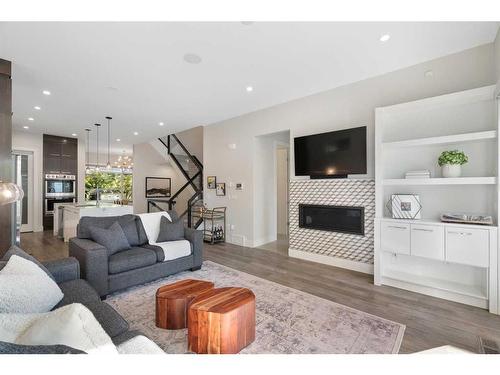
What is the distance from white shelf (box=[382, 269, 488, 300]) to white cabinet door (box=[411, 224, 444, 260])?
16.2 inches

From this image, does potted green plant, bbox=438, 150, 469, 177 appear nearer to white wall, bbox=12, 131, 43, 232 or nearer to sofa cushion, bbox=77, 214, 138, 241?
sofa cushion, bbox=77, 214, 138, 241

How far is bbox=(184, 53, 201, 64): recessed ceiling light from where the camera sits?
3.05 metres

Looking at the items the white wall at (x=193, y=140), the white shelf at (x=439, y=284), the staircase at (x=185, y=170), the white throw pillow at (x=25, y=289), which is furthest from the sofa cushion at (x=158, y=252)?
the white wall at (x=193, y=140)

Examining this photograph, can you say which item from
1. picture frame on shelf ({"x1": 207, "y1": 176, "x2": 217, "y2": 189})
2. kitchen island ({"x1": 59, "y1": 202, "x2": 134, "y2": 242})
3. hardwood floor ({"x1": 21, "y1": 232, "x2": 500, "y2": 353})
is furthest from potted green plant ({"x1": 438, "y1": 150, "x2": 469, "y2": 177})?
kitchen island ({"x1": 59, "y1": 202, "x2": 134, "y2": 242})

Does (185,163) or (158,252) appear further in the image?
(185,163)

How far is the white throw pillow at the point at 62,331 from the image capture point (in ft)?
3.07

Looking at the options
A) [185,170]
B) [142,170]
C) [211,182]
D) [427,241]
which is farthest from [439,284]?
[142,170]

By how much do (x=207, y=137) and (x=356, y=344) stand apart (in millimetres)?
5583

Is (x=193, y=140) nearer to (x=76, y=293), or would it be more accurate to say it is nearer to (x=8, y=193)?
(x=76, y=293)

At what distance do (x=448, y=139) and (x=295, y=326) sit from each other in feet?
9.04

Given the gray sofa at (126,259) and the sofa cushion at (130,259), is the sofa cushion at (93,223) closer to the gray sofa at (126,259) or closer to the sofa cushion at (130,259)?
the gray sofa at (126,259)

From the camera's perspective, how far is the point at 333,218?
4.12 metres

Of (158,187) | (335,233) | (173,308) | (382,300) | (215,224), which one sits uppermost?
(158,187)
